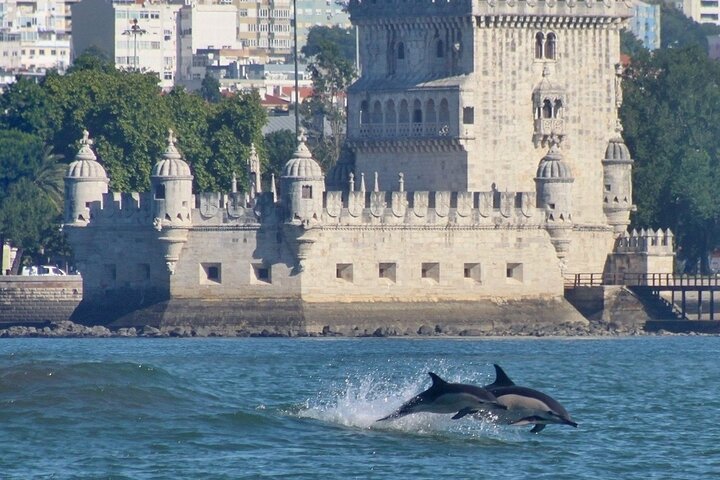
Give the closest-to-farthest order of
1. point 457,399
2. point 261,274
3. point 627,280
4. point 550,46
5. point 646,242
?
point 457,399
point 261,274
point 627,280
point 646,242
point 550,46

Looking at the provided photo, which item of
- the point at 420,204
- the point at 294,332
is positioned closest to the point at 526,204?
the point at 420,204

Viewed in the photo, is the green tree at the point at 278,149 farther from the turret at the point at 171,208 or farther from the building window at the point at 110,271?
the turret at the point at 171,208

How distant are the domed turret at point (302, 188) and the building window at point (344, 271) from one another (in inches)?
86.5

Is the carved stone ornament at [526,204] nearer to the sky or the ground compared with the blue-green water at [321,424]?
nearer to the sky

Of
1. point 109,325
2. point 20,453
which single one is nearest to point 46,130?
point 109,325

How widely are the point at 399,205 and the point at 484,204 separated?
334cm

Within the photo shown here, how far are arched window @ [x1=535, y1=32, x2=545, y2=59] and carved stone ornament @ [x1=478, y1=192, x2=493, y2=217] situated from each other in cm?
739

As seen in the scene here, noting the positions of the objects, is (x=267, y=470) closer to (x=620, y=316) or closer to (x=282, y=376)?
(x=282, y=376)

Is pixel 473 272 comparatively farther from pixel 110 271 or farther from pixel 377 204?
pixel 110 271

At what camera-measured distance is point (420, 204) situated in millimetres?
106062

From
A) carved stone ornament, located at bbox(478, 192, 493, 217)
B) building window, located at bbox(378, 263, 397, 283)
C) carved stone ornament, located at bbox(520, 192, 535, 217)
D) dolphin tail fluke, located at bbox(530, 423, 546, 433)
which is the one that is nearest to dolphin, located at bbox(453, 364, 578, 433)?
dolphin tail fluke, located at bbox(530, 423, 546, 433)

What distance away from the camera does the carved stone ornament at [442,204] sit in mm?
106188

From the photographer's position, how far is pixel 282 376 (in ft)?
264

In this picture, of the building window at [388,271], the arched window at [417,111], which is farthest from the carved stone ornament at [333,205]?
the arched window at [417,111]
